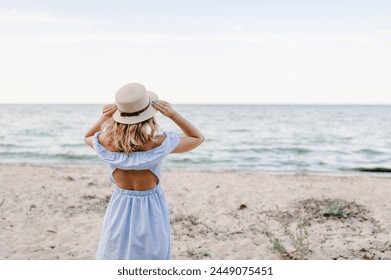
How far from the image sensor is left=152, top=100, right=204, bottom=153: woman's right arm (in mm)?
2617

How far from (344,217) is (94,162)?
10532 mm

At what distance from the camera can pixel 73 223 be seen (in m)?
5.91

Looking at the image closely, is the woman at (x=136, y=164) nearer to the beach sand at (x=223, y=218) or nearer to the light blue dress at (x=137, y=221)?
the light blue dress at (x=137, y=221)

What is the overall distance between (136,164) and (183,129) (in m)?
0.40

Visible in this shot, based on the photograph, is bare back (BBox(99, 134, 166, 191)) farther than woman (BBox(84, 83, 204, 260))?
Yes

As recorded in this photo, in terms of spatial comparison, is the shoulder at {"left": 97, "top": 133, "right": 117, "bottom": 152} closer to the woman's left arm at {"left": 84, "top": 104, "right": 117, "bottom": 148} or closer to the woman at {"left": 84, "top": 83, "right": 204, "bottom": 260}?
the woman at {"left": 84, "top": 83, "right": 204, "bottom": 260}

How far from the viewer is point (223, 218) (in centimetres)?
645

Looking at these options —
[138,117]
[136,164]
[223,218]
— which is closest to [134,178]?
[136,164]

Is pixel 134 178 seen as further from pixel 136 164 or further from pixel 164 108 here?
pixel 164 108

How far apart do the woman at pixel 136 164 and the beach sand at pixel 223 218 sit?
85.0 inches

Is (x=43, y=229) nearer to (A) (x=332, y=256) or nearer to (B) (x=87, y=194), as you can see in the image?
(B) (x=87, y=194)

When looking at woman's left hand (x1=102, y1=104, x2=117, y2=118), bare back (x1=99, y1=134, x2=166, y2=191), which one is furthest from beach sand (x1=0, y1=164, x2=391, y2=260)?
woman's left hand (x1=102, y1=104, x2=117, y2=118)

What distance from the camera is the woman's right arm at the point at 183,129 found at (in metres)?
2.62
